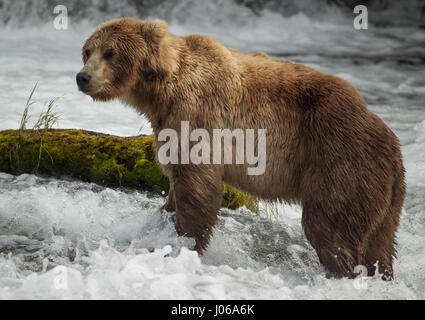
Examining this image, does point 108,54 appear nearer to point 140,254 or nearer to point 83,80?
point 83,80

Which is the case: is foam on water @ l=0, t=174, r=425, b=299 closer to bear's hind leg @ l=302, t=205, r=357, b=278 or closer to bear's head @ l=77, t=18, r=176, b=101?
bear's hind leg @ l=302, t=205, r=357, b=278

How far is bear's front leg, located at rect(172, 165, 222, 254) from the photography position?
4.43 metres

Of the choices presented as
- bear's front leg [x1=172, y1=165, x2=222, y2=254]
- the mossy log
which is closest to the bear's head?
bear's front leg [x1=172, y1=165, x2=222, y2=254]

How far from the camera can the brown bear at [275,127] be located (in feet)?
13.8

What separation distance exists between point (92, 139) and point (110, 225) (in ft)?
4.94

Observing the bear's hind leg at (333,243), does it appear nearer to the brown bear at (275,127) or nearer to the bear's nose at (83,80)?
the brown bear at (275,127)

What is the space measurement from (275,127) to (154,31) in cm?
132

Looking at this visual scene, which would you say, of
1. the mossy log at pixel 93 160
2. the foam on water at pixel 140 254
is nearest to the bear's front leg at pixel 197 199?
the foam on water at pixel 140 254

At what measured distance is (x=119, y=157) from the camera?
631 centimetres

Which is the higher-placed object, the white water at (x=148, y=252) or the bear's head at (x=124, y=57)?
the bear's head at (x=124, y=57)

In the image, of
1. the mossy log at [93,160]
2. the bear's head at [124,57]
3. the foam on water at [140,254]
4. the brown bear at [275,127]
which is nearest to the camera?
the foam on water at [140,254]

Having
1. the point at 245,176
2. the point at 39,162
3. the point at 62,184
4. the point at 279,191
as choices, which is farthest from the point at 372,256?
the point at 39,162

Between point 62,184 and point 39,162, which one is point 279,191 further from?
point 39,162

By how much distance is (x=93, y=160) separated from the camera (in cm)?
630
